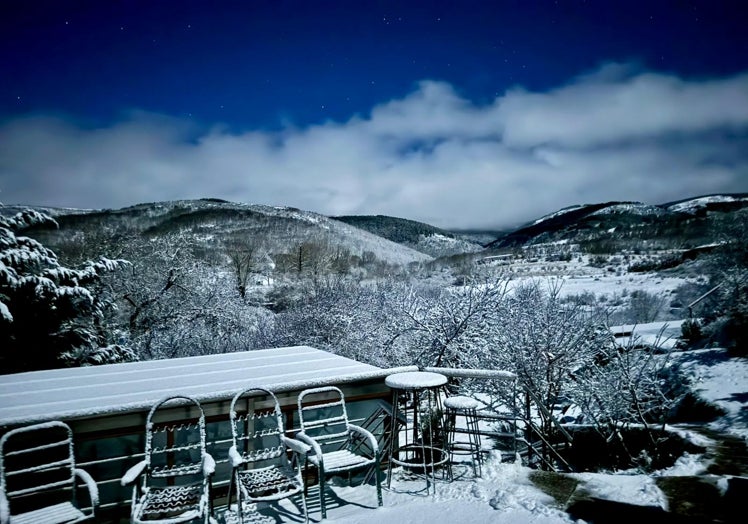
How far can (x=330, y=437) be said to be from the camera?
398 cm

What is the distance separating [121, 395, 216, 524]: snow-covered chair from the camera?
114 inches

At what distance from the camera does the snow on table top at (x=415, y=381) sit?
145 inches

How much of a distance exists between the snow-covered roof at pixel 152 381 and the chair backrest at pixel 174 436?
12 cm

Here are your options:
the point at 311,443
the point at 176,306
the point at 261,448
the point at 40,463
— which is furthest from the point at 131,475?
the point at 176,306

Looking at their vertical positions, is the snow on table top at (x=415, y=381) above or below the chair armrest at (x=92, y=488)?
above

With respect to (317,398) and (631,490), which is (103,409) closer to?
(317,398)

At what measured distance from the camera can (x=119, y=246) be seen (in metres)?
17.7

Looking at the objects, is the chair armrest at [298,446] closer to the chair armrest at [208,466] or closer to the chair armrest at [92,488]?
the chair armrest at [208,466]

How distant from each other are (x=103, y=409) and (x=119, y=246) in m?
17.2

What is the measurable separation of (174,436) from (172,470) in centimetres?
52

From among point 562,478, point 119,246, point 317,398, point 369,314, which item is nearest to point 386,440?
point 317,398

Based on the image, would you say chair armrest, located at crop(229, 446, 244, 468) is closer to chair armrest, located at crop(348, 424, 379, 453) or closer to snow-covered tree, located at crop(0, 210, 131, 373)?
chair armrest, located at crop(348, 424, 379, 453)

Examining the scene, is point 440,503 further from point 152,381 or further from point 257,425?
point 152,381

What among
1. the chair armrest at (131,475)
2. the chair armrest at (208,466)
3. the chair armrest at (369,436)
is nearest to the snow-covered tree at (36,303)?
the chair armrest at (131,475)
